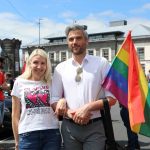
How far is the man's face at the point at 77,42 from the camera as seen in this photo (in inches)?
163

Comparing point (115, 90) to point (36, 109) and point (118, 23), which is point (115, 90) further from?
point (118, 23)

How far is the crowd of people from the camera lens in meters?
4.12

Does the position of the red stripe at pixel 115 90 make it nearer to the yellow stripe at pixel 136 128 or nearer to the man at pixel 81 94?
the man at pixel 81 94

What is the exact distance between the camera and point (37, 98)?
434 centimetres

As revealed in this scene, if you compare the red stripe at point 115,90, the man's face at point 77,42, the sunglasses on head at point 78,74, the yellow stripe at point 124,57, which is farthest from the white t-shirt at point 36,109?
Answer: the yellow stripe at point 124,57

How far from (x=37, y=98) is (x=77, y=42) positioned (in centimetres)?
66

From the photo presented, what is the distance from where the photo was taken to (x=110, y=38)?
79938mm

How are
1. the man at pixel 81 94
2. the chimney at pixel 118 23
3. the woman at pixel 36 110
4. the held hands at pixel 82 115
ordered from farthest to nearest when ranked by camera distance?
the chimney at pixel 118 23 < the woman at pixel 36 110 < the man at pixel 81 94 < the held hands at pixel 82 115

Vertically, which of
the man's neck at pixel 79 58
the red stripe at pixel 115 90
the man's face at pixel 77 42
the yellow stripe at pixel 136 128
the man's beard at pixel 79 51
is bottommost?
the yellow stripe at pixel 136 128

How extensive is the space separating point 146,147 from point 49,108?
16.0 feet

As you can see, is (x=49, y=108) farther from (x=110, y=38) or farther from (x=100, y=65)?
(x=110, y=38)

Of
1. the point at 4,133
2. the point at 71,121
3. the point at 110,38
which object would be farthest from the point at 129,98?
the point at 110,38

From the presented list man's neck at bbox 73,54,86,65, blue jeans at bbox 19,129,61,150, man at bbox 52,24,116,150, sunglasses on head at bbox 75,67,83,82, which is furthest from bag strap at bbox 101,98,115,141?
blue jeans at bbox 19,129,61,150

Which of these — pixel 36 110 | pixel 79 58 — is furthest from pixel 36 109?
pixel 79 58
